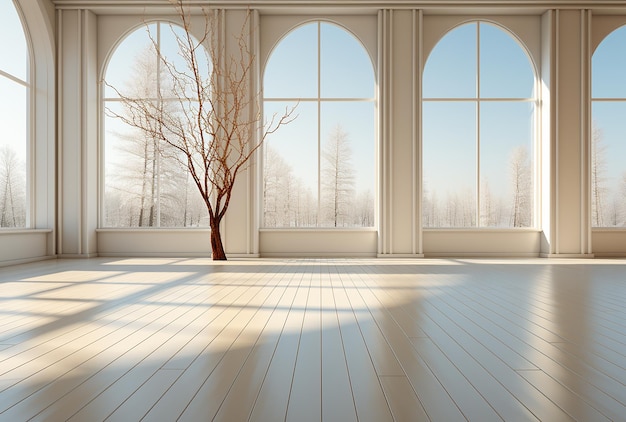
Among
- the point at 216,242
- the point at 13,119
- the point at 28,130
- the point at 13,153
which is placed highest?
the point at 13,119

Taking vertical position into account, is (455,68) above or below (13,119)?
above

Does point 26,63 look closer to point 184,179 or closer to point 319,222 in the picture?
point 184,179

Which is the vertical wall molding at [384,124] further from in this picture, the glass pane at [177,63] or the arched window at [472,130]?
the glass pane at [177,63]

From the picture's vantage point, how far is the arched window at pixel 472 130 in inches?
368

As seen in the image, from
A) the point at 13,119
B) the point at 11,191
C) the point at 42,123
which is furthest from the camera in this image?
the point at 42,123

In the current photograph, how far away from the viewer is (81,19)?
29.1ft

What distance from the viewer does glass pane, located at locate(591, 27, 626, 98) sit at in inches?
368

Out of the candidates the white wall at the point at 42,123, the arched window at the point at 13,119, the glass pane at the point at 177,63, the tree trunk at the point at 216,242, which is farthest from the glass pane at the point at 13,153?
the tree trunk at the point at 216,242

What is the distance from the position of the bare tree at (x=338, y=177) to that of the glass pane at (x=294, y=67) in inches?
38.2

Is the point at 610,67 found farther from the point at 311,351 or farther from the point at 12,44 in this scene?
the point at 12,44

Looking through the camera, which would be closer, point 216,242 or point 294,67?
point 216,242

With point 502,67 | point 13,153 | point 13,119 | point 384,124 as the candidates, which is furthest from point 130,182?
point 502,67

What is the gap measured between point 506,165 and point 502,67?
1.81 meters

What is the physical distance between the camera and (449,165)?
936 centimetres
